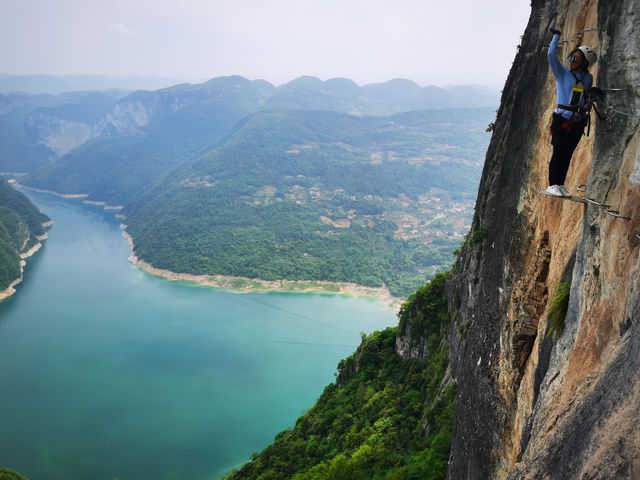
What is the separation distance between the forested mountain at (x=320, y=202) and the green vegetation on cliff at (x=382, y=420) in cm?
4633

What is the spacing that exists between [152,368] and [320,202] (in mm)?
65942

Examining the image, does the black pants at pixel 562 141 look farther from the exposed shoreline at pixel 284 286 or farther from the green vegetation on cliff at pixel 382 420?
the exposed shoreline at pixel 284 286

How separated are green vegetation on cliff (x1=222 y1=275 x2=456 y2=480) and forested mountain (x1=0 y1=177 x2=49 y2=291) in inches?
2198

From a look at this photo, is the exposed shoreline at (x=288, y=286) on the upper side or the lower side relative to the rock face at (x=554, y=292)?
lower

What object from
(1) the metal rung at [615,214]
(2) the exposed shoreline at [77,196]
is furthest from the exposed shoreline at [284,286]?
(1) the metal rung at [615,214]

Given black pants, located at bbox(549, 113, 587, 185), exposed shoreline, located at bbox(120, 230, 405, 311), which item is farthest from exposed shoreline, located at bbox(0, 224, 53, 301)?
black pants, located at bbox(549, 113, 587, 185)

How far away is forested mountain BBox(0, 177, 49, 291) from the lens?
64.8 meters

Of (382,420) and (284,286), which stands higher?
(382,420)

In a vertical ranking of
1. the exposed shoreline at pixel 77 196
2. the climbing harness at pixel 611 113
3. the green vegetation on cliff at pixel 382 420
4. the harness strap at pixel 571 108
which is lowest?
the exposed shoreline at pixel 77 196

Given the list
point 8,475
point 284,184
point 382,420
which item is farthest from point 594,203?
point 284,184

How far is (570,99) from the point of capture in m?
4.37

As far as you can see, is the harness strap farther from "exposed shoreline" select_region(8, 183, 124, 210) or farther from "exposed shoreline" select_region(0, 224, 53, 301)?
"exposed shoreline" select_region(8, 183, 124, 210)

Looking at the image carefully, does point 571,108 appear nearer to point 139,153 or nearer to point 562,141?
point 562,141

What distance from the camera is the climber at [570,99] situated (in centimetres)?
426
